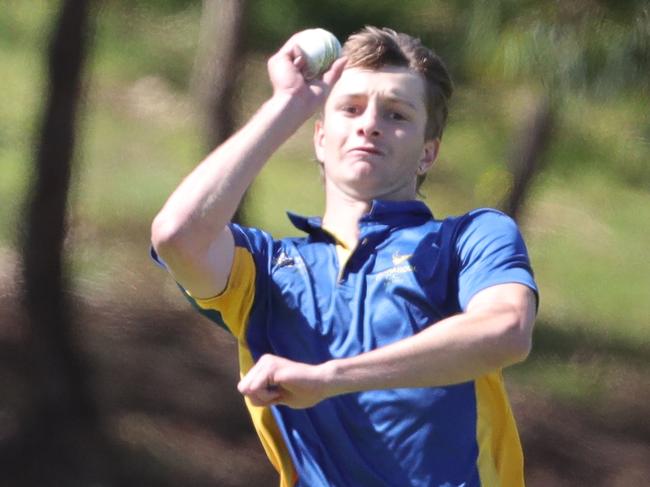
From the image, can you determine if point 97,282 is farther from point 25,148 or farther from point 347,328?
point 347,328

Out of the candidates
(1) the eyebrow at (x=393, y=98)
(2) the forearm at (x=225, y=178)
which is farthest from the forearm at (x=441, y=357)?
(1) the eyebrow at (x=393, y=98)

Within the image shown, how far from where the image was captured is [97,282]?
24.8 feet

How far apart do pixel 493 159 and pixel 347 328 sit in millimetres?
5716

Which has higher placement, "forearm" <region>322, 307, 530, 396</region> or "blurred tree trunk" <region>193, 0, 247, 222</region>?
"forearm" <region>322, 307, 530, 396</region>

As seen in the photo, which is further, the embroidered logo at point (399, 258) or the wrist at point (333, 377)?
the embroidered logo at point (399, 258)

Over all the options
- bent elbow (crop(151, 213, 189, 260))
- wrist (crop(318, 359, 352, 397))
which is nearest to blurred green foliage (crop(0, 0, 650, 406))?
bent elbow (crop(151, 213, 189, 260))

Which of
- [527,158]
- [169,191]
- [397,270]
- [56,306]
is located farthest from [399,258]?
[169,191]

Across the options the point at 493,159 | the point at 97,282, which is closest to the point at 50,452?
the point at 97,282

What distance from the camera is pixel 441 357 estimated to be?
202cm

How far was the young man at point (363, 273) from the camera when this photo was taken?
2.21m

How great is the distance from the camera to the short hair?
2.51 m

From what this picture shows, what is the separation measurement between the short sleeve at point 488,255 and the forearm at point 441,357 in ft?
0.41

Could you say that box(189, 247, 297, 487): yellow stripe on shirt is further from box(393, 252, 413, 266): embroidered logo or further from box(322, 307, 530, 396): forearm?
Answer: box(322, 307, 530, 396): forearm

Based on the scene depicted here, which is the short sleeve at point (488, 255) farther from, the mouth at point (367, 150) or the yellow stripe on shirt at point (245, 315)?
the yellow stripe on shirt at point (245, 315)
